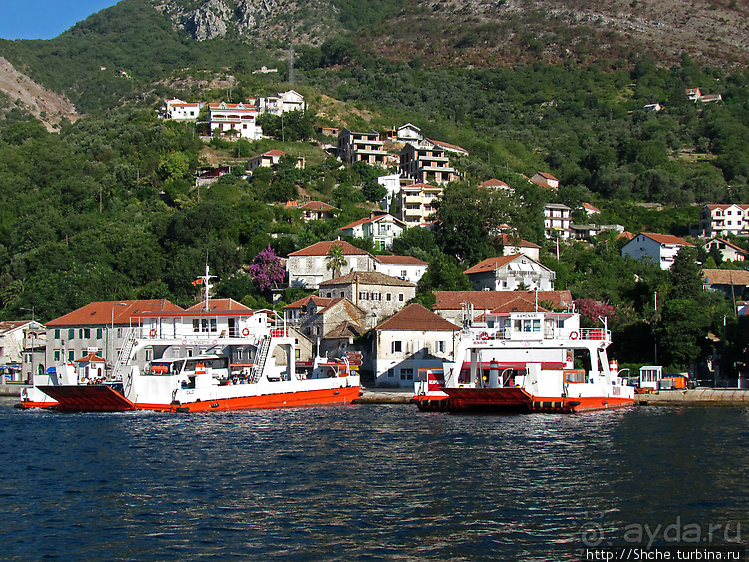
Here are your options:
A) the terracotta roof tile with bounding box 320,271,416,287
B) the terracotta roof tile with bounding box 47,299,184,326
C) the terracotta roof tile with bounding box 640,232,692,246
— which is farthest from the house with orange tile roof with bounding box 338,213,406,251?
the terracotta roof tile with bounding box 47,299,184,326

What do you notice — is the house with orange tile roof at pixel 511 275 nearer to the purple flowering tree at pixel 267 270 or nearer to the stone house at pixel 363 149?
the purple flowering tree at pixel 267 270

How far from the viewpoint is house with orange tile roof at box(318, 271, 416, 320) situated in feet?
239

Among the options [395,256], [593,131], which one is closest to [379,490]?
[395,256]

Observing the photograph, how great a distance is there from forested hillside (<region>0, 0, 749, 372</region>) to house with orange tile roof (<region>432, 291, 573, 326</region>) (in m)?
1.85

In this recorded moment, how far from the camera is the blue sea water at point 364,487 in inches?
799

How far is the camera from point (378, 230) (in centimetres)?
9069

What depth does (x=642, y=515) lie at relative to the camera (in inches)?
889

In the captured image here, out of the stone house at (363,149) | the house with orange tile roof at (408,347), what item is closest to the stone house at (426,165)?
the stone house at (363,149)

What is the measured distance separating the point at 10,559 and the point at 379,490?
1021 cm

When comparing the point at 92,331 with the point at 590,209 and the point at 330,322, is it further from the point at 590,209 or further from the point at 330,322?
the point at 590,209

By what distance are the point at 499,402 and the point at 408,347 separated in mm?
16486

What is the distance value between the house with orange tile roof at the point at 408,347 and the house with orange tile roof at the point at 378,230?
28.4 metres

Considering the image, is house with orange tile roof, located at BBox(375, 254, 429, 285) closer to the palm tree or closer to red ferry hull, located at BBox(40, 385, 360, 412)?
the palm tree

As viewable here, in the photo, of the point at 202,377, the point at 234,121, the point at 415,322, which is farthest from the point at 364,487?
the point at 234,121
